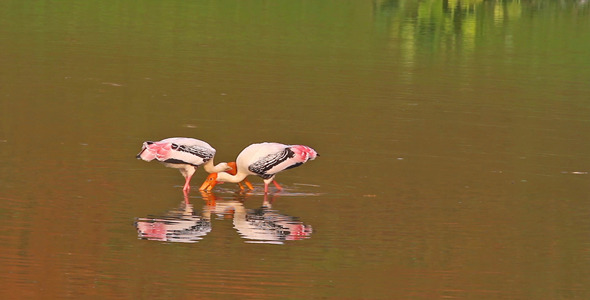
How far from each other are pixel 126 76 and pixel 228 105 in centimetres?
405

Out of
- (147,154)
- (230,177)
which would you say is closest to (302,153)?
(230,177)

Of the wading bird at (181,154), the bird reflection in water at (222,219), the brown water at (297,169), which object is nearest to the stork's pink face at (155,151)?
the wading bird at (181,154)

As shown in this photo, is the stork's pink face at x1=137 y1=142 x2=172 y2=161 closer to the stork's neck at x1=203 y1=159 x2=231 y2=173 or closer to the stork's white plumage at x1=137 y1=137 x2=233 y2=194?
the stork's white plumage at x1=137 y1=137 x2=233 y2=194

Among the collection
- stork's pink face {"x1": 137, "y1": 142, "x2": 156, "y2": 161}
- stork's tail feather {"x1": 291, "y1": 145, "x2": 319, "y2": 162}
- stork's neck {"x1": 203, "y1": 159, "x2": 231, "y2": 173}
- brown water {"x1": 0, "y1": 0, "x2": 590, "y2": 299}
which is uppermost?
→ stork's pink face {"x1": 137, "y1": 142, "x2": 156, "y2": 161}

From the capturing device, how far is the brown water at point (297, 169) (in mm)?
15344

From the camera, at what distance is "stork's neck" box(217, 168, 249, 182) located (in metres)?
19.4

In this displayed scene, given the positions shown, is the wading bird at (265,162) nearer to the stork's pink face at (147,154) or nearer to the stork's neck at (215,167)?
the stork's neck at (215,167)

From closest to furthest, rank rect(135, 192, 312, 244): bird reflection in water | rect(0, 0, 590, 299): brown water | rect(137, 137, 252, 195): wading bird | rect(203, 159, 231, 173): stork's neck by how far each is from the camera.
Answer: rect(0, 0, 590, 299): brown water
rect(135, 192, 312, 244): bird reflection in water
rect(137, 137, 252, 195): wading bird
rect(203, 159, 231, 173): stork's neck

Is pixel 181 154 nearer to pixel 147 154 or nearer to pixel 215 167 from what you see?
pixel 147 154

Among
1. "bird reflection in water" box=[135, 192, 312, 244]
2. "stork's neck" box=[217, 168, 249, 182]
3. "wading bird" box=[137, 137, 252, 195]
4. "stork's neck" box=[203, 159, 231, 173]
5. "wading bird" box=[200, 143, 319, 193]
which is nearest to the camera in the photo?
"bird reflection in water" box=[135, 192, 312, 244]

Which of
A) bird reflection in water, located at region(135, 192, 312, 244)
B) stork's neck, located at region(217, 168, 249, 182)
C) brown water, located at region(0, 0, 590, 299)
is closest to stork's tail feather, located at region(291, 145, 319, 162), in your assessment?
brown water, located at region(0, 0, 590, 299)

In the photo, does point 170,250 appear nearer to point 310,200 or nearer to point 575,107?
point 310,200

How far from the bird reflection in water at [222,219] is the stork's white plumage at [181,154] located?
20.1 inches

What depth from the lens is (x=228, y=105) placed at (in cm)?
2695
